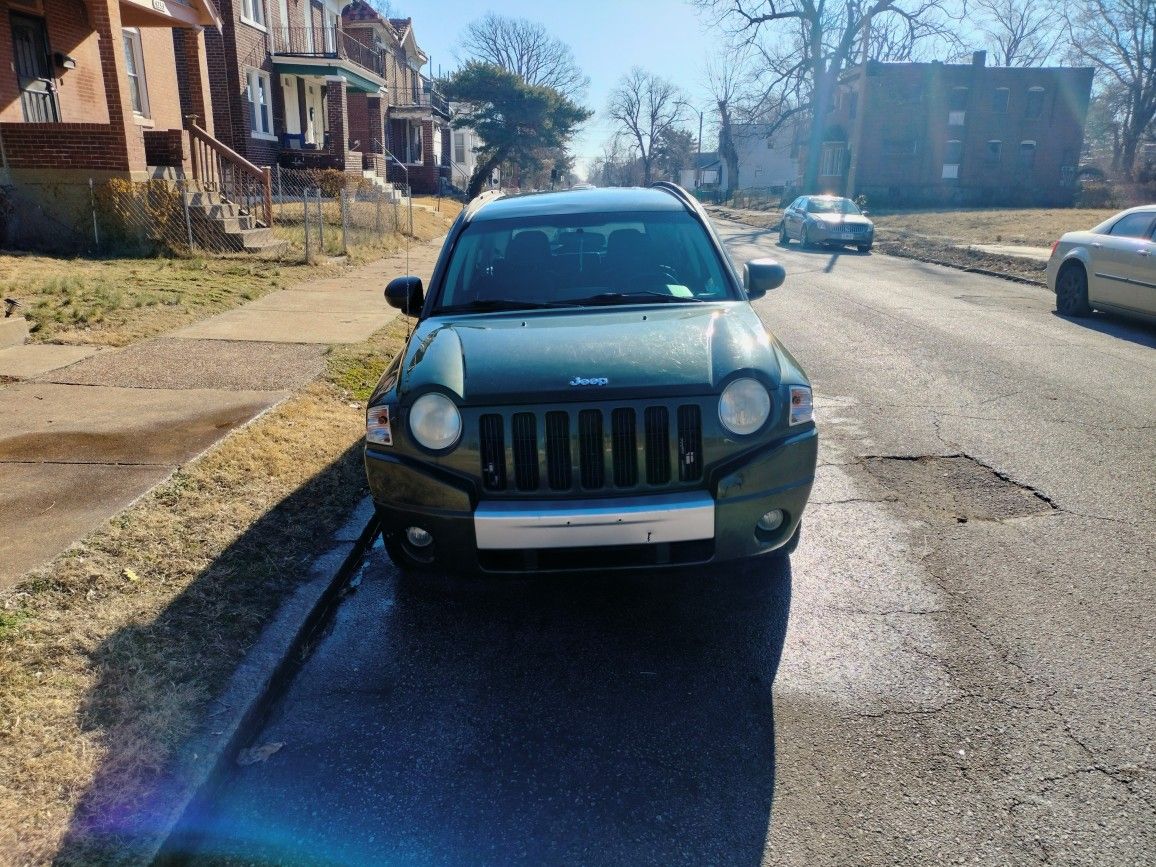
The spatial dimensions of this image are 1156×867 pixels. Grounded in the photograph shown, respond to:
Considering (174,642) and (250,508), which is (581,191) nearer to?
(250,508)

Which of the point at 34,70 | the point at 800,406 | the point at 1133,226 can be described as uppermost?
the point at 34,70

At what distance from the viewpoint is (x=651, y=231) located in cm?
492

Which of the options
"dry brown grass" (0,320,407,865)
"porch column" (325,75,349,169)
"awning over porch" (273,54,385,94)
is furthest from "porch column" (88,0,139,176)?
"porch column" (325,75,349,169)

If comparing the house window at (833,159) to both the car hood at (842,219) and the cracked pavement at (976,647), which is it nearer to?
the car hood at (842,219)

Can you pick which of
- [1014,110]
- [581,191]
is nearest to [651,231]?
[581,191]

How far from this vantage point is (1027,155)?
51.1 m

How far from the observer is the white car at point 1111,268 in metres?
10.3

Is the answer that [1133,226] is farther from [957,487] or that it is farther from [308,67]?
[308,67]

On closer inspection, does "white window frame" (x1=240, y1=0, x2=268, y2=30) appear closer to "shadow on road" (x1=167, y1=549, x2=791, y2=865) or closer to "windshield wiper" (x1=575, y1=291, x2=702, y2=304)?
"windshield wiper" (x1=575, y1=291, x2=702, y2=304)

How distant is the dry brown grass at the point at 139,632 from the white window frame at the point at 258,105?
23.9 meters

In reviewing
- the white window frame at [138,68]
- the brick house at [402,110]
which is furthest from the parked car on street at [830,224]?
the brick house at [402,110]

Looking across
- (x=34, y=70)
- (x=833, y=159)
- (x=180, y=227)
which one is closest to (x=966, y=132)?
(x=833, y=159)

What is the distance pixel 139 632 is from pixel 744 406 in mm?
2539

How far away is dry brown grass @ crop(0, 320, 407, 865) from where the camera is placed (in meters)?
2.45
